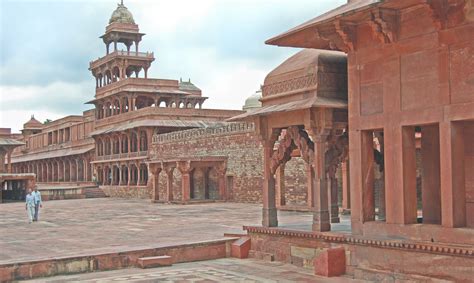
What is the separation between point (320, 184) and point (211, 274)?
239 centimetres

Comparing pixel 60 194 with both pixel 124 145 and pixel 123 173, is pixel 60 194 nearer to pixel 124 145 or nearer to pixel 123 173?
pixel 123 173

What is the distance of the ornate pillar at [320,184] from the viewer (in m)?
10.6

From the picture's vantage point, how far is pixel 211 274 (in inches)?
404

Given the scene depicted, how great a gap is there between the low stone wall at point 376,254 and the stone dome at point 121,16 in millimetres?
44334

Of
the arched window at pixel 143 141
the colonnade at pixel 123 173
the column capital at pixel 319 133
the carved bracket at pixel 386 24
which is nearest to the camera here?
the carved bracket at pixel 386 24

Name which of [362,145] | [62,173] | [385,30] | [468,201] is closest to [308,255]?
[362,145]

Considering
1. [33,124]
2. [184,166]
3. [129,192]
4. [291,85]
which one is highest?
[33,124]

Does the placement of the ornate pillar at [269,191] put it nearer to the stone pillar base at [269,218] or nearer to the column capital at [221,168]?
the stone pillar base at [269,218]

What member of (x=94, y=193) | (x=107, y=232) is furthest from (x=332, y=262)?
(x=94, y=193)

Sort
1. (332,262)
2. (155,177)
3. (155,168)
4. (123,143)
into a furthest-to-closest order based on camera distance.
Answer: (123,143)
(155,177)
(155,168)
(332,262)

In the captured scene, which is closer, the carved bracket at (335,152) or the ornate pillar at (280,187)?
the carved bracket at (335,152)

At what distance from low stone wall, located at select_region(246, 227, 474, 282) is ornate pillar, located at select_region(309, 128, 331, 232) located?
1.00 ft

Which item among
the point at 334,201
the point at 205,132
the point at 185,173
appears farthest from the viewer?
the point at 205,132

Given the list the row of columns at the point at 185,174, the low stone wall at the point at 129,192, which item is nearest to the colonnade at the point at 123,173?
the low stone wall at the point at 129,192
